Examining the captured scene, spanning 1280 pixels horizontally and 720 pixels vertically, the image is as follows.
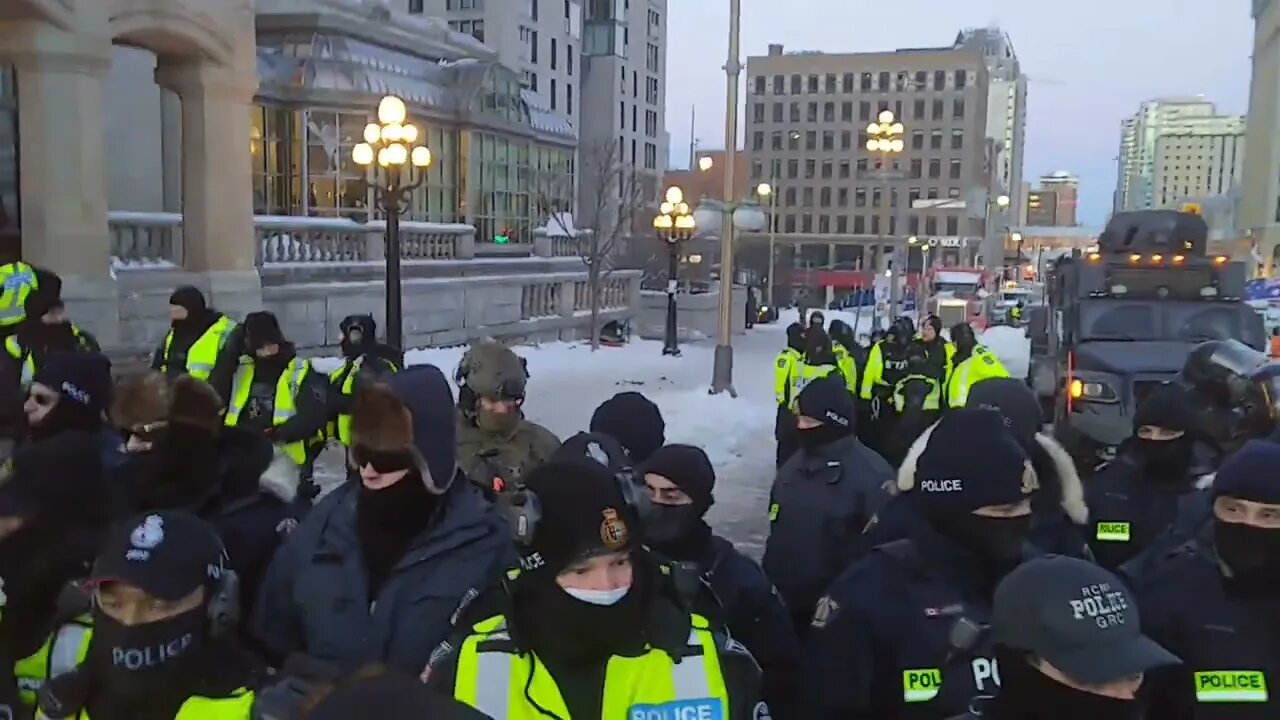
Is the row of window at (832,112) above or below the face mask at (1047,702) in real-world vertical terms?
above

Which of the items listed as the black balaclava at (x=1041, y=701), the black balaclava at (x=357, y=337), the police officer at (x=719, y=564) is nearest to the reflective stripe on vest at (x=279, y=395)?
the black balaclava at (x=357, y=337)

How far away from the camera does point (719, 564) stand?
3.88 metres

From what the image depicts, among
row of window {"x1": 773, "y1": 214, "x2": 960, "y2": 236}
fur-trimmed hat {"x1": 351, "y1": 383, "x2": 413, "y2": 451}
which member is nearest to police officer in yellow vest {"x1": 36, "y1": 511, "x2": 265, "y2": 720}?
fur-trimmed hat {"x1": 351, "y1": 383, "x2": 413, "y2": 451}

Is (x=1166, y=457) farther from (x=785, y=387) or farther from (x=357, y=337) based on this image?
(x=357, y=337)

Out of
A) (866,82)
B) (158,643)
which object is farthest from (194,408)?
(866,82)

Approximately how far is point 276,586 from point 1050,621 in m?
2.12

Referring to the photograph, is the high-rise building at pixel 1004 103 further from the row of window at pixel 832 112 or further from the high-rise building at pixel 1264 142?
the high-rise building at pixel 1264 142

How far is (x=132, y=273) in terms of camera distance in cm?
1759

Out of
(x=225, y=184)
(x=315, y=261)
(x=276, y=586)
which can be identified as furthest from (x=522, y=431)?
(x=315, y=261)

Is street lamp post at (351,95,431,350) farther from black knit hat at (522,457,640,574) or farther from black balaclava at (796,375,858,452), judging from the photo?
black knit hat at (522,457,640,574)

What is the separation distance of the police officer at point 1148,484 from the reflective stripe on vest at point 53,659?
13.0 ft

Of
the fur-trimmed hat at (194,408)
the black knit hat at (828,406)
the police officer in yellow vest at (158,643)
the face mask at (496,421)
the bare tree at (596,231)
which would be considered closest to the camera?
the police officer in yellow vest at (158,643)

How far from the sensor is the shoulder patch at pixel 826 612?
3.23 metres

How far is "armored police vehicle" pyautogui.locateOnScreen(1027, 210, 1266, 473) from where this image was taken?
12758mm
